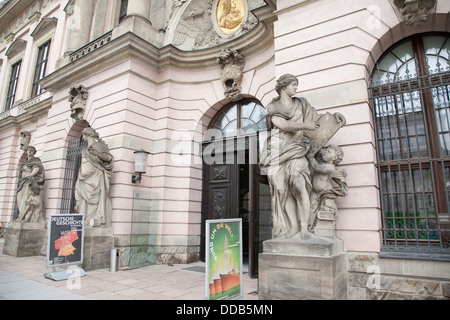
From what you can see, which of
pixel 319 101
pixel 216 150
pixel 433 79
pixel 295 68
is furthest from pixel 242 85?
pixel 433 79

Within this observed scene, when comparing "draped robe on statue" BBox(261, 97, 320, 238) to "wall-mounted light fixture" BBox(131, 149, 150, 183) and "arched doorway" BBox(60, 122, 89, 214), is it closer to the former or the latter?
"wall-mounted light fixture" BBox(131, 149, 150, 183)

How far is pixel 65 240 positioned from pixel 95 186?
5.74 feet

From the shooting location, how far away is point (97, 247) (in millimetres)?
7910

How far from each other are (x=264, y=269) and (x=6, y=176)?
16063 mm

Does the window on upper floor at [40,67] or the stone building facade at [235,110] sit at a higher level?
the window on upper floor at [40,67]

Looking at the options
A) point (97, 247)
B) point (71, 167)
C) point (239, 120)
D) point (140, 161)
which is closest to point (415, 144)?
point (239, 120)

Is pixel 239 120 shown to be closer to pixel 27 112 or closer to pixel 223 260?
pixel 223 260

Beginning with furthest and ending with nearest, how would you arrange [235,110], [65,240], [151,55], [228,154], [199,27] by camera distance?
1. [199,27]
2. [151,55]
3. [235,110]
4. [228,154]
5. [65,240]

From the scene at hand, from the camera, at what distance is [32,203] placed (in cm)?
1059

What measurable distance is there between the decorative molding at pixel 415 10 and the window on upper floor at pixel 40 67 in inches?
611

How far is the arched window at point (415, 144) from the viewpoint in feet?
17.2

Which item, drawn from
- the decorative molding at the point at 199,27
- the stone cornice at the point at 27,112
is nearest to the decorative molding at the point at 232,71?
the decorative molding at the point at 199,27

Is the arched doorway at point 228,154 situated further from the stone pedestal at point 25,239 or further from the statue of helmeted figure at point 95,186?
the stone pedestal at point 25,239

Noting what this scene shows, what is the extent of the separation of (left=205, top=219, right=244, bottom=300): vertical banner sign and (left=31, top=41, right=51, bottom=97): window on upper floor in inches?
580
